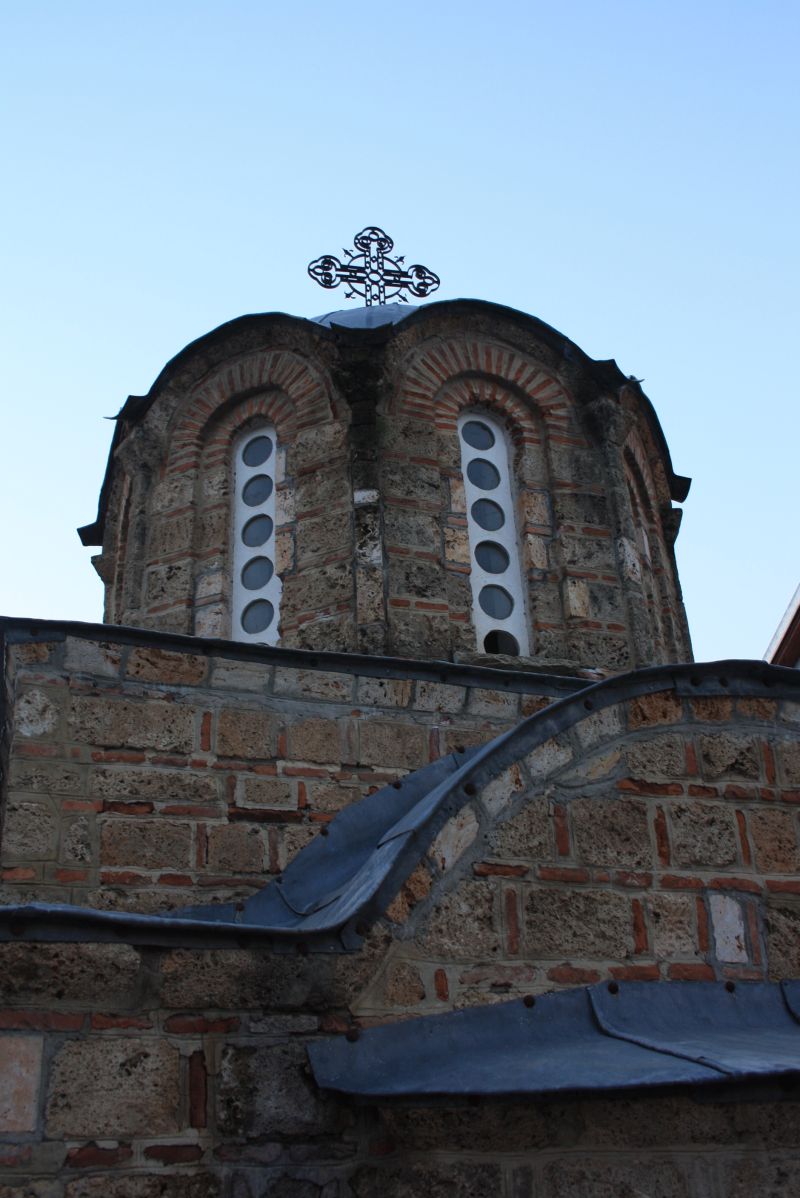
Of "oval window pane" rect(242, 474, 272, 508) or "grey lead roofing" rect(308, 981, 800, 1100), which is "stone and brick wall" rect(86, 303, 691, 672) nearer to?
"oval window pane" rect(242, 474, 272, 508)

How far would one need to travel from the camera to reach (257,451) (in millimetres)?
8141

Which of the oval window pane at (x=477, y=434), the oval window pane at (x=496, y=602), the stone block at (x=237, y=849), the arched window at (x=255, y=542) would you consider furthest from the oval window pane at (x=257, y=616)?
the stone block at (x=237, y=849)

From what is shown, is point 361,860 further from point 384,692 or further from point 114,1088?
point 114,1088

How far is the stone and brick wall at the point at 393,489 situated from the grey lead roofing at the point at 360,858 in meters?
1.05

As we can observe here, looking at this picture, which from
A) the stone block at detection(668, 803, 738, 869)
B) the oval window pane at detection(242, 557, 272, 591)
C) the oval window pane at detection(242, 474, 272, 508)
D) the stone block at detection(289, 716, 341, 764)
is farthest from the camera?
the oval window pane at detection(242, 474, 272, 508)

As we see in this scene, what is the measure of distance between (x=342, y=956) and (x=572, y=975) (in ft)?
2.37

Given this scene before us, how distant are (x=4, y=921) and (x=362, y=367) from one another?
492 centimetres

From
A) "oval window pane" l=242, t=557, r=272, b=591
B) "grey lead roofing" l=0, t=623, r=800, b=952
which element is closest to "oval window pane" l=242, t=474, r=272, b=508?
"oval window pane" l=242, t=557, r=272, b=591

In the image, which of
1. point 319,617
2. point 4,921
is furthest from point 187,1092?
point 319,617

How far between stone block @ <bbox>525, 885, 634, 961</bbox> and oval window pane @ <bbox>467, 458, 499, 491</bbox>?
4011 mm

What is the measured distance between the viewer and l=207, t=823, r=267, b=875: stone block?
18.2ft

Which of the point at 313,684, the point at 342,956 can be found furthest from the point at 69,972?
the point at 313,684

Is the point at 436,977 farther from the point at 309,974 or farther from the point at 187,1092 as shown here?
the point at 187,1092

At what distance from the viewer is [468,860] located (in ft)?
13.5
